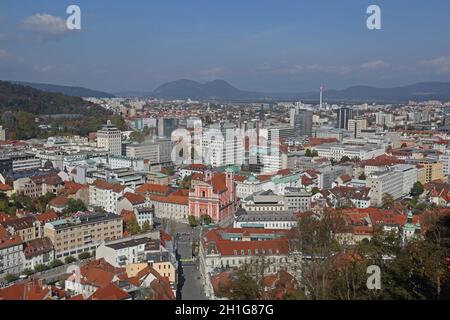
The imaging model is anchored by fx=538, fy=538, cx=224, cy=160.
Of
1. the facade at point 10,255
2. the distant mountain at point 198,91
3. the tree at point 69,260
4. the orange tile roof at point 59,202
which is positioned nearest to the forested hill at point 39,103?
the orange tile roof at point 59,202

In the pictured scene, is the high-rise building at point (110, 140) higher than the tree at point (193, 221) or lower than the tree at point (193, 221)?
higher

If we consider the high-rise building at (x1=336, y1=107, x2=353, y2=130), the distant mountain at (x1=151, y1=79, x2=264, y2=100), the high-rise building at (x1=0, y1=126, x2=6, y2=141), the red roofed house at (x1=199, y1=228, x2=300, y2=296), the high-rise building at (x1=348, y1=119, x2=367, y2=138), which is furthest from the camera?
the distant mountain at (x1=151, y1=79, x2=264, y2=100)

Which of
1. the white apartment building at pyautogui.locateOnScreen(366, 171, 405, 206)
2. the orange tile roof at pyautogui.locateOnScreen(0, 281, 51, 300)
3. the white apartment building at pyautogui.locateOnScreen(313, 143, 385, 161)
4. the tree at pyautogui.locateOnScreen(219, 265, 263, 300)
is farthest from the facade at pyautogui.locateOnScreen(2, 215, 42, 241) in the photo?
the white apartment building at pyautogui.locateOnScreen(313, 143, 385, 161)

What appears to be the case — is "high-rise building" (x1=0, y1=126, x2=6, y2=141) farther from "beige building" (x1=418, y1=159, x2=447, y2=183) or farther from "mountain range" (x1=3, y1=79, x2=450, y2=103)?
"mountain range" (x1=3, y1=79, x2=450, y2=103)

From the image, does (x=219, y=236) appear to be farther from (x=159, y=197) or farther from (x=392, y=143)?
(x=392, y=143)

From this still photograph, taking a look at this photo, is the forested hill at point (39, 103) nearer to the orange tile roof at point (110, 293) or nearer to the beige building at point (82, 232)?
the beige building at point (82, 232)

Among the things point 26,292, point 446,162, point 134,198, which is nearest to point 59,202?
point 134,198
